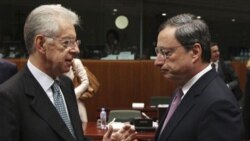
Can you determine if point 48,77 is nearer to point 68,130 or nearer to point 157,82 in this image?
point 68,130

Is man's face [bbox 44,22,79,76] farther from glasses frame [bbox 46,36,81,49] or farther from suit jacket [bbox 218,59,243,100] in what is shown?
suit jacket [bbox 218,59,243,100]

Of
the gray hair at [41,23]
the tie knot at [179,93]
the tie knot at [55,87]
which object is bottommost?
the tie knot at [179,93]

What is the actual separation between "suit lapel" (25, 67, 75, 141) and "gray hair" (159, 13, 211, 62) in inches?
26.8

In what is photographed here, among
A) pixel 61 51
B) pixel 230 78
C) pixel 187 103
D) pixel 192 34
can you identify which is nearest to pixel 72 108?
pixel 61 51

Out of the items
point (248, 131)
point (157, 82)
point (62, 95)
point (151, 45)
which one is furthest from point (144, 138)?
point (151, 45)

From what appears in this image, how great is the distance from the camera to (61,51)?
2.71 meters

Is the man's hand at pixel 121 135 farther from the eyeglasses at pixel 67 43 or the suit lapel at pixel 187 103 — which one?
the eyeglasses at pixel 67 43

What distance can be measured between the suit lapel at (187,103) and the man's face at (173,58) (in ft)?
0.22

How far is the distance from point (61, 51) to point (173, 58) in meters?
0.53

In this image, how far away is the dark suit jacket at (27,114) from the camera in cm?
253

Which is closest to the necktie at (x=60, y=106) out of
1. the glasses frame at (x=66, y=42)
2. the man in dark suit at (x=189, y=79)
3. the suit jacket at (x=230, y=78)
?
the glasses frame at (x=66, y=42)

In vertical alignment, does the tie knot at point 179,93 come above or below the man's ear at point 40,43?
below

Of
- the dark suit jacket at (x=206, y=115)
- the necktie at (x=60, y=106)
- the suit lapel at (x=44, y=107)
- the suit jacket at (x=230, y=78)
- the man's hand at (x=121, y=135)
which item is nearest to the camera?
the dark suit jacket at (x=206, y=115)

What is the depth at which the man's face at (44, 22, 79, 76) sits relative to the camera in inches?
106
